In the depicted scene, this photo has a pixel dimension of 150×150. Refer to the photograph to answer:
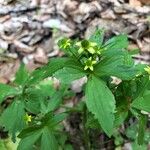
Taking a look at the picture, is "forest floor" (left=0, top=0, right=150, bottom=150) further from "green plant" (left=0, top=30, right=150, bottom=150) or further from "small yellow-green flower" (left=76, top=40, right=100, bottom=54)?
"small yellow-green flower" (left=76, top=40, right=100, bottom=54)

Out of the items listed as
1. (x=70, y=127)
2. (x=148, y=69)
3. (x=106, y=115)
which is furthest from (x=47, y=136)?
(x=70, y=127)

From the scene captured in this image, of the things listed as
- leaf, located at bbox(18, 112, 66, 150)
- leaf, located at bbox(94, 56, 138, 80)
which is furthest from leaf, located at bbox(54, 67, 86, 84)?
leaf, located at bbox(18, 112, 66, 150)

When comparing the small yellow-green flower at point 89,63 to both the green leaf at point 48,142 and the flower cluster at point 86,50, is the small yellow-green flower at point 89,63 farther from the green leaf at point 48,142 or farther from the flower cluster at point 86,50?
the green leaf at point 48,142

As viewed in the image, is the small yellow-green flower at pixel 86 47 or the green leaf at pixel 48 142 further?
the green leaf at pixel 48 142

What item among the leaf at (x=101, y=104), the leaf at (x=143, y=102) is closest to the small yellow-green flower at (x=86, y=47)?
the leaf at (x=101, y=104)

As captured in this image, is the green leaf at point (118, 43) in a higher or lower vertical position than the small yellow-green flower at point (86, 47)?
lower

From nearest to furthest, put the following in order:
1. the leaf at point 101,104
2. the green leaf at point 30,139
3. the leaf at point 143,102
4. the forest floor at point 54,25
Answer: the leaf at point 101,104, the leaf at point 143,102, the green leaf at point 30,139, the forest floor at point 54,25

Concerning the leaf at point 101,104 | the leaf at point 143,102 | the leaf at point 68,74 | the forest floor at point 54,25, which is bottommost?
the forest floor at point 54,25

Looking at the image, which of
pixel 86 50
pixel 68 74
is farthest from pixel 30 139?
pixel 86 50
